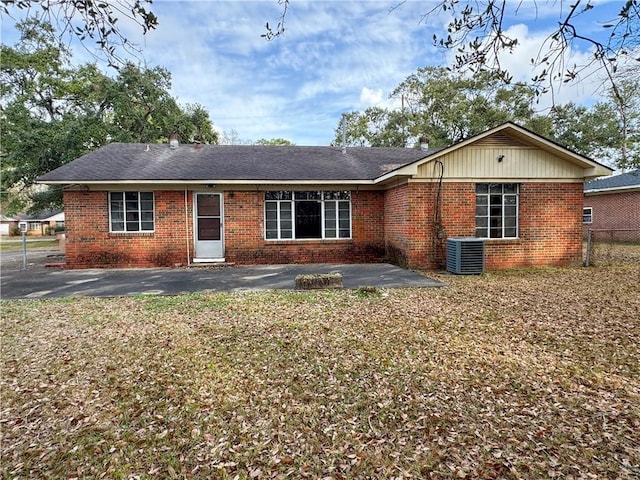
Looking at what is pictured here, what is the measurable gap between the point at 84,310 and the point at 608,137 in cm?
3323

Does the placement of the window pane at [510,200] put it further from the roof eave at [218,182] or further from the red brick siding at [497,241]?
the roof eave at [218,182]

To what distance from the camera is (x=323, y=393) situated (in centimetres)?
339

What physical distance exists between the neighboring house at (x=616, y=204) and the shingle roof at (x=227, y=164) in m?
12.2

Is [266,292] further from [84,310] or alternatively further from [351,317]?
[84,310]

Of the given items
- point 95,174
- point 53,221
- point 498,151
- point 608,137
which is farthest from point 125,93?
point 53,221

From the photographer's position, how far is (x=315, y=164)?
12.9 m

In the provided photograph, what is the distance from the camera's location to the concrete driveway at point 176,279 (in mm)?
7898

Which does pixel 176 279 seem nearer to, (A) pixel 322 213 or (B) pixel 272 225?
(B) pixel 272 225

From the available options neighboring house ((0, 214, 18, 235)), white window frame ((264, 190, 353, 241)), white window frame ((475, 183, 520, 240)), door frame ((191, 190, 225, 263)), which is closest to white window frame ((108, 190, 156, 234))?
door frame ((191, 190, 225, 263))

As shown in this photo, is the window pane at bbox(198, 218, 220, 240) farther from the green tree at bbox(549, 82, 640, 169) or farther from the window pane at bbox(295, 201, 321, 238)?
the green tree at bbox(549, 82, 640, 169)

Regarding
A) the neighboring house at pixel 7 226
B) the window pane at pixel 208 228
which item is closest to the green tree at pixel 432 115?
the window pane at pixel 208 228

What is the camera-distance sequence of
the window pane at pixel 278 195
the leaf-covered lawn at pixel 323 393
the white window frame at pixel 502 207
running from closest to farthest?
the leaf-covered lawn at pixel 323 393
the white window frame at pixel 502 207
the window pane at pixel 278 195

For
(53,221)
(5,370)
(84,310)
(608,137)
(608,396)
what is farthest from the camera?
(53,221)

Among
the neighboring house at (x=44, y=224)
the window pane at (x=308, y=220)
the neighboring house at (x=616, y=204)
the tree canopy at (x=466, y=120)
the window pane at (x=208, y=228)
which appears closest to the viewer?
the window pane at (x=208, y=228)
